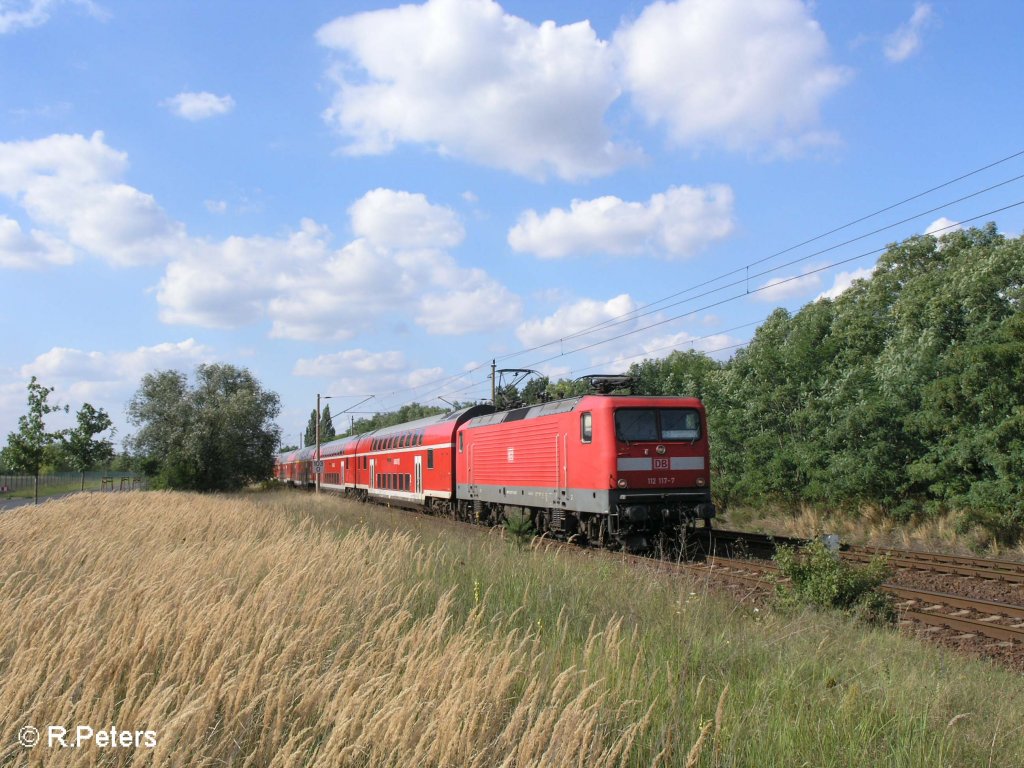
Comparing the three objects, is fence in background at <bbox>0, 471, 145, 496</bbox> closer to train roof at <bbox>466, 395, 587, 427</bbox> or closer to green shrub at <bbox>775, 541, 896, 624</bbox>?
train roof at <bbox>466, 395, 587, 427</bbox>

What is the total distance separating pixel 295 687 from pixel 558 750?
138 centimetres

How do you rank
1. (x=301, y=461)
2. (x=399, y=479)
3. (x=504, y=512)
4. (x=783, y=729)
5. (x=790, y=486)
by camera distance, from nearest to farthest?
(x=783, y=729) < (x=504, y=512) < (x=790, y=486) < (x=399, y=479) < (x=301, y=461)

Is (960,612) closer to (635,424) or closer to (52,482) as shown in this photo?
(635,424)

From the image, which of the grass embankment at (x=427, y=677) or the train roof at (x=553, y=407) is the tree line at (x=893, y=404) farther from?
the grass embankment at (x=427, y=677)

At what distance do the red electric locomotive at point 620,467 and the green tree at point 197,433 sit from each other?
31.9 metres

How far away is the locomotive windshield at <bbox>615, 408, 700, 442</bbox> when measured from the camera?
1578 centimetres

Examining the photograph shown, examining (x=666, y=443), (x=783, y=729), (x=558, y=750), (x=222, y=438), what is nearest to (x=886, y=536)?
(x=666, y=443)

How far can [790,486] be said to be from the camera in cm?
2269

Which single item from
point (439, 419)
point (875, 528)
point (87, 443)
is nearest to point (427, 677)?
point (875, 528)

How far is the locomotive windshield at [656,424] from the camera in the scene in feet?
51.8

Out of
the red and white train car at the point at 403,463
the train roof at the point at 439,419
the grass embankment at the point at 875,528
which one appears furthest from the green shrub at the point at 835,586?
the train roof at the point at 439,419

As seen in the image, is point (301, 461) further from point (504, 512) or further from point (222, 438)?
point (504, 512)

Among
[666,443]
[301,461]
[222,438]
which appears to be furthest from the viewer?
[301,461]

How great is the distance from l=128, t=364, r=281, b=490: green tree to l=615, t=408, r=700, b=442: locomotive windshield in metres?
35.0
